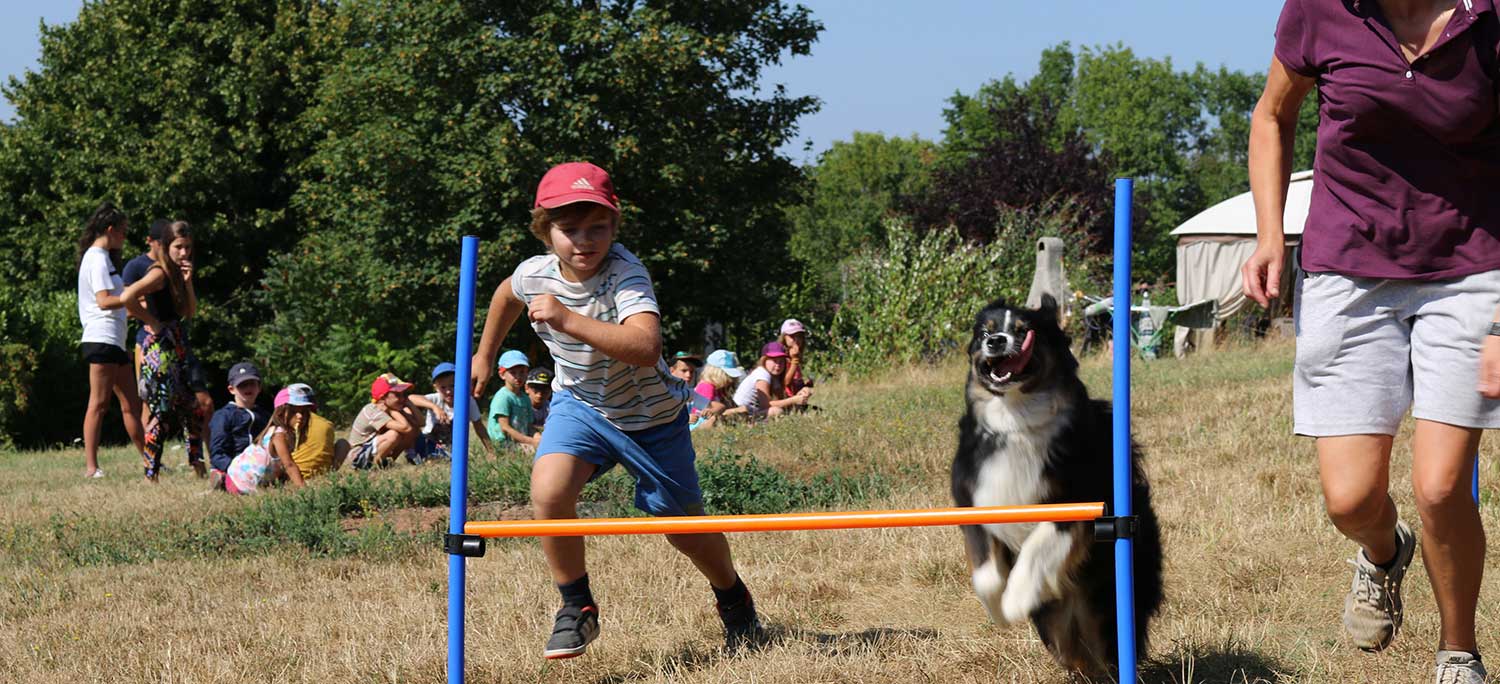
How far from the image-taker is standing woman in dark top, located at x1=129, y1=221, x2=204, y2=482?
939 cm

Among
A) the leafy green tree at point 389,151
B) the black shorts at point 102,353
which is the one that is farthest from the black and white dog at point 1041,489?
the leafy green tree at point 389,151

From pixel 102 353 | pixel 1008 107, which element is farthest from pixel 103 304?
pixel 1008 107

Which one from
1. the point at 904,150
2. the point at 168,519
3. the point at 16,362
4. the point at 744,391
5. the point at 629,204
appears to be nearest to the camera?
the point at 168,519

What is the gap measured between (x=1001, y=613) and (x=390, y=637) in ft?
7.68

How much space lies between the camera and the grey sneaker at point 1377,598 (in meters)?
3.93

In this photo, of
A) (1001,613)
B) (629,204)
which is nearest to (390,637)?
(1001,613)

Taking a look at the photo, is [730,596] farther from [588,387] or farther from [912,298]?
[912,298]

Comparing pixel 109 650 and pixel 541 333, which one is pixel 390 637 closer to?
pixel 109 650

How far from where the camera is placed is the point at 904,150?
77.9m

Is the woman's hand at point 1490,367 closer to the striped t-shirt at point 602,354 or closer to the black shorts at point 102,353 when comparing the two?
the striped t-shirt at point 602,354

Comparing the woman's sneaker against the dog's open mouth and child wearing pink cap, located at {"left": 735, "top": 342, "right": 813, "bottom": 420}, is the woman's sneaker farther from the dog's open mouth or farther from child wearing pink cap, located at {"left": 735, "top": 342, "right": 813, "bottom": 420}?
child wearing pink cap, located at {"left": 735, "top": 342, "right": 813, "bottom": 420}

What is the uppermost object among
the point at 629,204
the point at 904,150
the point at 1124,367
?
the point at 904,150

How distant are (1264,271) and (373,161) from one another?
2473 cm

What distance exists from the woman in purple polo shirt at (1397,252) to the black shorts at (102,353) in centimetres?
883
